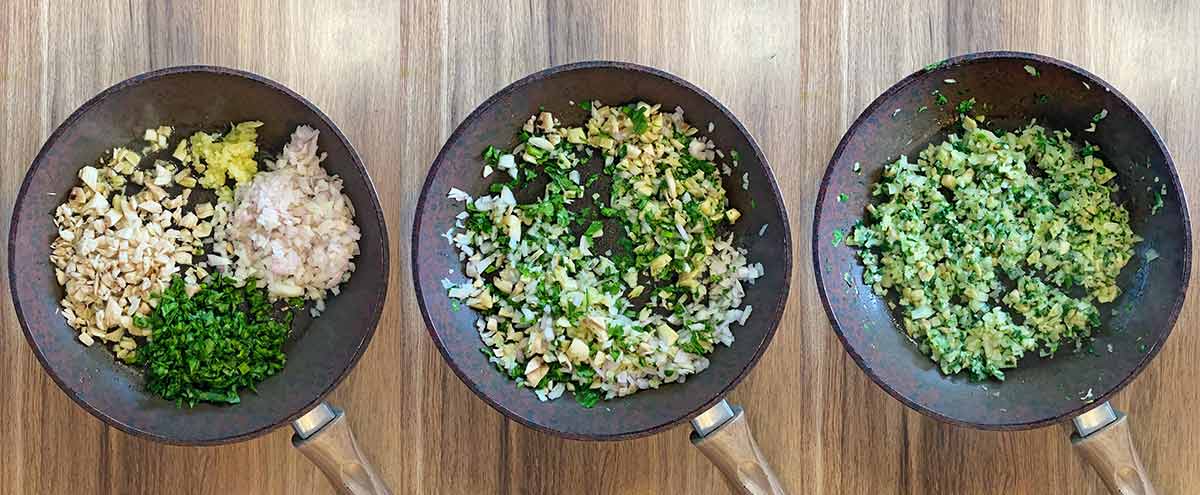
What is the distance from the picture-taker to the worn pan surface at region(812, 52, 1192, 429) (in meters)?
1.45

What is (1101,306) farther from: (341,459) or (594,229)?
(341,459)

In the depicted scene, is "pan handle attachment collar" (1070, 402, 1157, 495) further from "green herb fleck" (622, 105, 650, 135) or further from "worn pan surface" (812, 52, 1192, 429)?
"green herb fleck" (622, 105, 650, 135)

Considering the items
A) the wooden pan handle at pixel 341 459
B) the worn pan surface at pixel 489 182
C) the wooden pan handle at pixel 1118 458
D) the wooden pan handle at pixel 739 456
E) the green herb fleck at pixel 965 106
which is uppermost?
the green herb fleck at pixel 965 106

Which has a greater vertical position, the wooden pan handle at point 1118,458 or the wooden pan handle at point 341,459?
the wooden pan handle at point 1118,458

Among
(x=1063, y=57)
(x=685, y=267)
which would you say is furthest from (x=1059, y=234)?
(x=685, y=267)

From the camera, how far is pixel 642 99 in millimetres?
1552

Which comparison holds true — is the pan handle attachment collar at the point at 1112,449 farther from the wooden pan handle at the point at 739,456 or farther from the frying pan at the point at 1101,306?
the wooden pan handle at the point at 739,456

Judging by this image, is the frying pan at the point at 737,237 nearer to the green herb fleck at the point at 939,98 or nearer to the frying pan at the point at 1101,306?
the frying pan at the point at 1101,306

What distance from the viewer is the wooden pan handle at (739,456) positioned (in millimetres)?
1491

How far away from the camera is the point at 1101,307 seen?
1564mm

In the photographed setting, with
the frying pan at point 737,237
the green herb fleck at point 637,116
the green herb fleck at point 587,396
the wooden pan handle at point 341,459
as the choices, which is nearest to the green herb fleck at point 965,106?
the frying pan at point 737,237

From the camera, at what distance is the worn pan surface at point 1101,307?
57.2 inches

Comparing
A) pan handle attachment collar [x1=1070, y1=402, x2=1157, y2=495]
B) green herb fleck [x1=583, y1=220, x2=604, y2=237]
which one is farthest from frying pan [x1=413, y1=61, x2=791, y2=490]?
pan handle attachment collar [x1=1070, y1=402, x2=1157, y2=495]

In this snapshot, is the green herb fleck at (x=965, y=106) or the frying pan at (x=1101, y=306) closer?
the frying pan at (x=1101, y=306)
